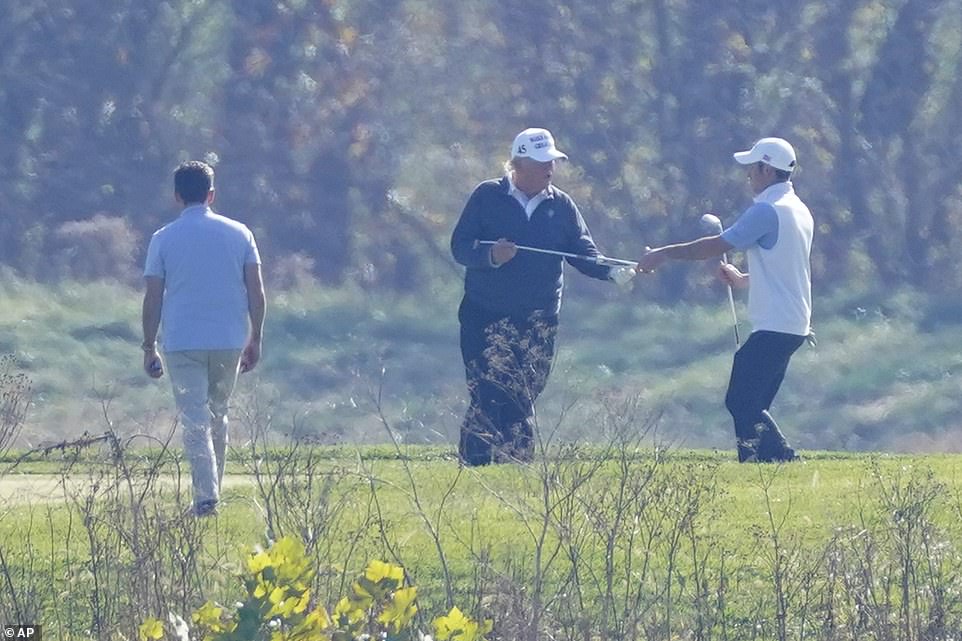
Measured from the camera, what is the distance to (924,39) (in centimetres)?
3033

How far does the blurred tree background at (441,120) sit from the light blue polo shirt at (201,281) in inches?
642

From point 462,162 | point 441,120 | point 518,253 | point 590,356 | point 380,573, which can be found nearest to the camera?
point 380,573

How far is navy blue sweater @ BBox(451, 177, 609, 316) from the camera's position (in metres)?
10.7

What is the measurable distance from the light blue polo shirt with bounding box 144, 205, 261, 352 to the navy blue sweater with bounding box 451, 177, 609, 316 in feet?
5.36

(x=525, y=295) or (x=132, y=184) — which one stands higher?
(x=132, y=184)

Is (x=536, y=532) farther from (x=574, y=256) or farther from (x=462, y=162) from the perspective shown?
(x=462, y=162)

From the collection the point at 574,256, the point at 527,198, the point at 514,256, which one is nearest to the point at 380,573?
the point at 514,256

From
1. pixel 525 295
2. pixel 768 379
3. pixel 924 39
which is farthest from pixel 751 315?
pixel 924 39

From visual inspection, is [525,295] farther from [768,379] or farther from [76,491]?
[76,491]

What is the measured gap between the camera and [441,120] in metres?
27.8

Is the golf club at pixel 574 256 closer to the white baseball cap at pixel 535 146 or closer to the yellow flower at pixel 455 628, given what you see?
the white baseball cap at pixel 535 146

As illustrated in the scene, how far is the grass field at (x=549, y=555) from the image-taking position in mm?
6848

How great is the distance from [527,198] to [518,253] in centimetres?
29

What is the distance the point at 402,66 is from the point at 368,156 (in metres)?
1.67
